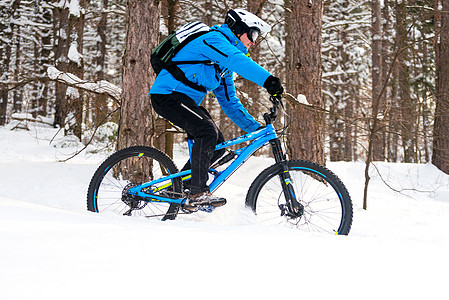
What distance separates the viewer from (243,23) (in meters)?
3.31

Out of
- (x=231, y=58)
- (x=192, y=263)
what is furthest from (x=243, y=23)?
(x=192, y=263)

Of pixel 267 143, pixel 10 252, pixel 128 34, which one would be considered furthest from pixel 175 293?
Result: pixel 128 34

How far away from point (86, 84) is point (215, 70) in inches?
135

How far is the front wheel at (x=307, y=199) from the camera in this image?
3236 mm

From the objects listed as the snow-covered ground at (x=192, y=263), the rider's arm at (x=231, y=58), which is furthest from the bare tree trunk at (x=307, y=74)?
the snow-covered ground at (x=192, y=263)

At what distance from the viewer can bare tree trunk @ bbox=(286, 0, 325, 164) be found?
6672 mm

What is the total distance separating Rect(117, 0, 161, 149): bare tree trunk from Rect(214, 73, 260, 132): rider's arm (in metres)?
1.98

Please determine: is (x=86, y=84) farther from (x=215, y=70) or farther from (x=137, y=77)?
(x=215, y=70)

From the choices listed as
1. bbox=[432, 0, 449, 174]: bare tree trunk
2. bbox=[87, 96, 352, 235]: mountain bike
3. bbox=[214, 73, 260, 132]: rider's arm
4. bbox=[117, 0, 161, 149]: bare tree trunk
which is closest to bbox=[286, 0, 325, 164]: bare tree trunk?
bbox=[117, 0, 161, 149]: bare tree trunk

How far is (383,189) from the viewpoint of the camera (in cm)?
775

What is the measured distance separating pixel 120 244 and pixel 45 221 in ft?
2.40

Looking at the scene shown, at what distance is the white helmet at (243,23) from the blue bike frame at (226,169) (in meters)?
0.82

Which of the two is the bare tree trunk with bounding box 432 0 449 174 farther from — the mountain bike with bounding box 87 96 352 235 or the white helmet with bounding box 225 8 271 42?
the white helmet with bounding box 225 8 271 42

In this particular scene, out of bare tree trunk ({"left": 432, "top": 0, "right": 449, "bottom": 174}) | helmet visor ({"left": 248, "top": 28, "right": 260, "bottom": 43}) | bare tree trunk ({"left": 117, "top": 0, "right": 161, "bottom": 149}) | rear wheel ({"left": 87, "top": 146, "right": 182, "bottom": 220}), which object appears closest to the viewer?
helmet visor ({"left": 248, "top": 28, "right": 260, "bottom": 43})
